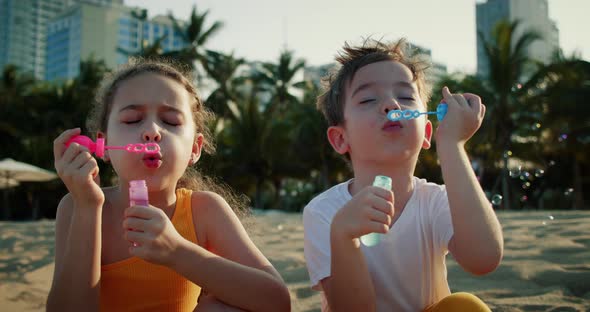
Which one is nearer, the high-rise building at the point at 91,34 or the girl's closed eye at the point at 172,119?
the girl's closed eye at the point at 172,119

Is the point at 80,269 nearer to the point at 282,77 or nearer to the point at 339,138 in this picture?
the point at 339,138

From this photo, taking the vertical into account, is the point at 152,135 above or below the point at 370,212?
above

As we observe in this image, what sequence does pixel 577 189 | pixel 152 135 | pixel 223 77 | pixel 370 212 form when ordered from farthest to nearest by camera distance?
pixel 223 77 → pixel 577 189 → pixel 152 135 → pixel 370 212

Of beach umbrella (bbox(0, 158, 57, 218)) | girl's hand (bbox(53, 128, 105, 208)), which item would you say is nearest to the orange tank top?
girl's hand (bbox(53, 128, 105, 208))

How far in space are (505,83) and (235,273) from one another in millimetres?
18372

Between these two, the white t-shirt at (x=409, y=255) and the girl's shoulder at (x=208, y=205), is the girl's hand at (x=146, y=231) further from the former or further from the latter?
the white t-shirt at (x=409, y=255)

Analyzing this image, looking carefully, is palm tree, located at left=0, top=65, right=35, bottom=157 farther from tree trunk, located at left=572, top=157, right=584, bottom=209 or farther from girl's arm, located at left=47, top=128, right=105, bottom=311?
girl's arm, located at left=47, top=128, right=105, bottom=311

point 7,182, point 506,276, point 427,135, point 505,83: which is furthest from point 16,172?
point 505,83

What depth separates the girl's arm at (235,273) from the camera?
128 centimetres

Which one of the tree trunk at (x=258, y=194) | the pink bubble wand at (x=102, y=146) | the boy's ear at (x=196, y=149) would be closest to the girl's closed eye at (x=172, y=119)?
the pink bubble wand at (x=102, y=146)

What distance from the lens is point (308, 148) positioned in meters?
21.6

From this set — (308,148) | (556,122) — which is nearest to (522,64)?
(556,122)

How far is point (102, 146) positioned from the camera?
4.28 feet

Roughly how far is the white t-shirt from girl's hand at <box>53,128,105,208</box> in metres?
0.65
